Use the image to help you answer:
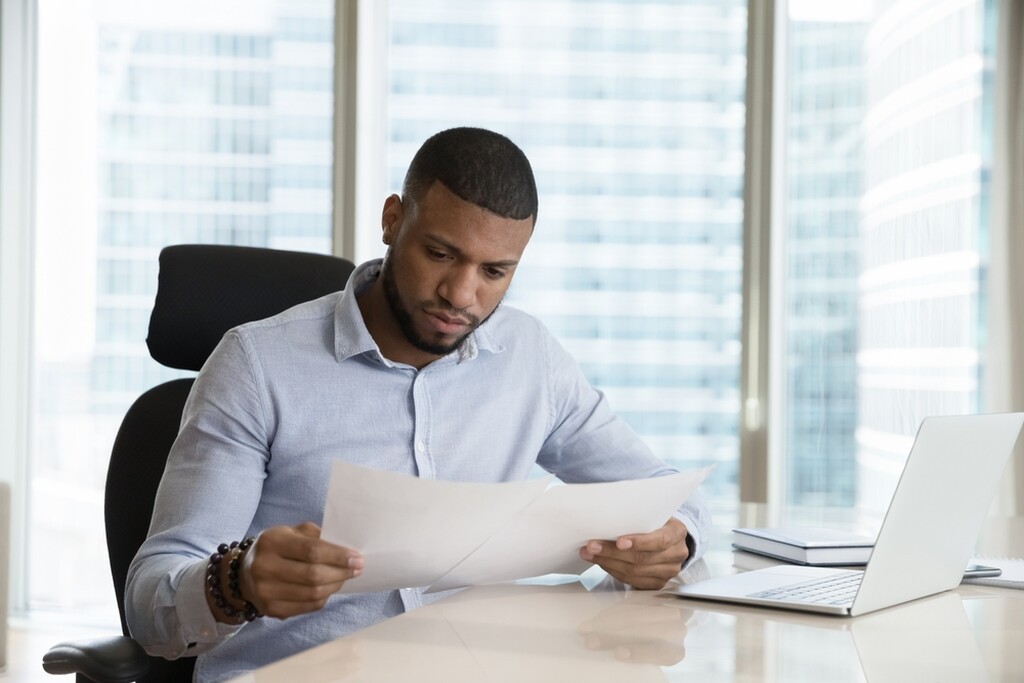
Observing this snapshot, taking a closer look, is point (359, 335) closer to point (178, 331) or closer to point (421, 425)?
point (421, 425)

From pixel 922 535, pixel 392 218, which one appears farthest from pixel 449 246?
pixel 922 535

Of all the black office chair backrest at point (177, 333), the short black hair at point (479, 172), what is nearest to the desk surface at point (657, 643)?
the short black hair at point (479, 172)

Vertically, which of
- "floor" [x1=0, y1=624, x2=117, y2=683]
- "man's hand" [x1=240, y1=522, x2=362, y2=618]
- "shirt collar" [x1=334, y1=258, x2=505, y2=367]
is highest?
"shirt collar" [x1=334, y1=258, x2=505, y2=367]

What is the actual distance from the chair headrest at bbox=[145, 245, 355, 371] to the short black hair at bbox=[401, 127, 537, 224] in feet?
1.02

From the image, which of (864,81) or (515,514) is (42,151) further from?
(515,514)

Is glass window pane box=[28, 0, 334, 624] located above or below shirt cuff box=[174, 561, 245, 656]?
above

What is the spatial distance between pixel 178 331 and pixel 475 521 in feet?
2.46

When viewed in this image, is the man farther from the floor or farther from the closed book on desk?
the floor

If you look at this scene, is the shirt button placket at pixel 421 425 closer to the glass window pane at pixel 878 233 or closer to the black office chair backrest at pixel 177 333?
the black office chair backrest at pixel 177 333

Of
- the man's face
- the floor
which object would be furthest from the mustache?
the floor

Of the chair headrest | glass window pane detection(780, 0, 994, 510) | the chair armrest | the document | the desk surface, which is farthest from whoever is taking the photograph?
glass window pane detection(780, 0, 994, 510)

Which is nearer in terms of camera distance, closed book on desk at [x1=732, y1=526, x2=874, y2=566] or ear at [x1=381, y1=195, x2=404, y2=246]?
closed book on desk at [x1=732, y1=526, x2=874, y2=566]

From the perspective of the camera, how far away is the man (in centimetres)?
122

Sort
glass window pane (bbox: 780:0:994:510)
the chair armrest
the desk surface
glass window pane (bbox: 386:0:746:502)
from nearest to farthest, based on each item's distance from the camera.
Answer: the desk surface
the chair armrest
glass window pane (bbox: 780:0:994:510)
glass window pane (bbox: 386:0:746:502)
